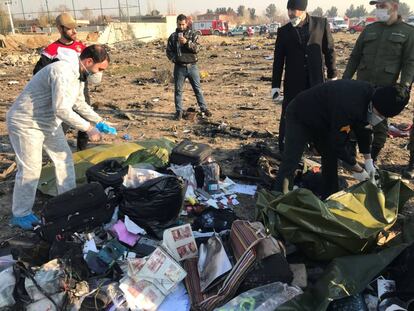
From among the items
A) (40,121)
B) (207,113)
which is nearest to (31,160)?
(40,121)

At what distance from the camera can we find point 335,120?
3.10m

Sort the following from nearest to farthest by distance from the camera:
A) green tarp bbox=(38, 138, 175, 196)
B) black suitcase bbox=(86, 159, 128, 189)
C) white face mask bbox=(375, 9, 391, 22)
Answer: black suitcase bbox=(86, 159, 128, 189)
white face mask bbox=(375, 9, 391, 22)
green tarp bbox=(38, 138, 175, 196)

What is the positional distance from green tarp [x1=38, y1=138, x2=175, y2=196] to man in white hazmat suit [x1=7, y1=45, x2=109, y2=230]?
26.2 inches

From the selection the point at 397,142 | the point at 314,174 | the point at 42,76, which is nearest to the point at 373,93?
the point at 314,174

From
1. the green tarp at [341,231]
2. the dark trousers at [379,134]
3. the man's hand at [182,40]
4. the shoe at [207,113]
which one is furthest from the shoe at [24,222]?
the shoe at [207,113]

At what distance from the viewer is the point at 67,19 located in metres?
4.68

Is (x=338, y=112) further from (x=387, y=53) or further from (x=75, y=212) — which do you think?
(x=75, y=212)

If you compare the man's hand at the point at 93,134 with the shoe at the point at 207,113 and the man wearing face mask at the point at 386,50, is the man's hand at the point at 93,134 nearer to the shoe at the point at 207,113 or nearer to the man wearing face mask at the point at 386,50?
the man wearing face mask at the point at 386,50

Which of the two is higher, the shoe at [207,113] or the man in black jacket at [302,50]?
the man in black jacket at [302,50]

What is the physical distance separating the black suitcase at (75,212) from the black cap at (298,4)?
2707mm

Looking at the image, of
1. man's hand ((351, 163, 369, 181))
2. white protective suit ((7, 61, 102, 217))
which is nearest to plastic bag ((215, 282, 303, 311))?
man's hand ((351, 163, 369, 181))

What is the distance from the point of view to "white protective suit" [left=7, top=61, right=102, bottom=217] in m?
3.26

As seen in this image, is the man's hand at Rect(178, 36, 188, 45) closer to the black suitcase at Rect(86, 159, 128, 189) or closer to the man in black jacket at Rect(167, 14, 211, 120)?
the man in black jacket at Rect(167, 14, 211, 120)

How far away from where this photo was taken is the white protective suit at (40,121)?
3264mm
